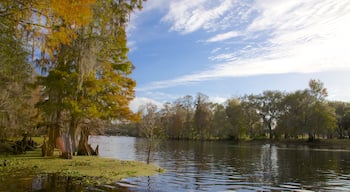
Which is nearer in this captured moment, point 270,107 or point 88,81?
point 88,81

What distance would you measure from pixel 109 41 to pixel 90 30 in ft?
4.55

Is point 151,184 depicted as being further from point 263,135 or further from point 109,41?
point 263,135

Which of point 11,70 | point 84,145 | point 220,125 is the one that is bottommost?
point 84,145

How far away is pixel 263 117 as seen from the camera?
98.6m

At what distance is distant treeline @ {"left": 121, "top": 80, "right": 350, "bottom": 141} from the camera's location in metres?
79.5

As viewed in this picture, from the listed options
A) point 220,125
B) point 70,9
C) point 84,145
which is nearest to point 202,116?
point 220,125

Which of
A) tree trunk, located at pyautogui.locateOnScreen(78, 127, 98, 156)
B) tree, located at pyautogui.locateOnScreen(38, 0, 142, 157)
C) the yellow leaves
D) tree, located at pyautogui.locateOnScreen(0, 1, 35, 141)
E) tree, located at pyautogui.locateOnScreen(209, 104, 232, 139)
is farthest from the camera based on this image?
tree, located at pyautogui.locateOnScreen(209, 104, 232, 139)

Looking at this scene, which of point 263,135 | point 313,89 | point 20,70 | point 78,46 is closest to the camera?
point 20,70

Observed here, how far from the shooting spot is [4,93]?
58.3 ft

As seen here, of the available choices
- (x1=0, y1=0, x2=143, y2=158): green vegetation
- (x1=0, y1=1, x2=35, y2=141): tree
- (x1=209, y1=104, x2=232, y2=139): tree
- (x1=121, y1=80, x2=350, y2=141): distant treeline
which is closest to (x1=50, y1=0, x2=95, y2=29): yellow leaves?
(x1=0, y1=1, x2=35, y2=141): tree

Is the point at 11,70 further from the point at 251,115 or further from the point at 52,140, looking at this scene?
the point at 251,115

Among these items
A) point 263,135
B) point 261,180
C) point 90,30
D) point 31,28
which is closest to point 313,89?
point 263,135

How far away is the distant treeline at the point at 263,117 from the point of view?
7950 centimetres

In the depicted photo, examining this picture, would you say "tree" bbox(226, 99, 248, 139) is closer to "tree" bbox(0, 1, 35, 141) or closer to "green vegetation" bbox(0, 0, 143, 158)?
"green vegetation" bbox(0, 0, 143, 158)
